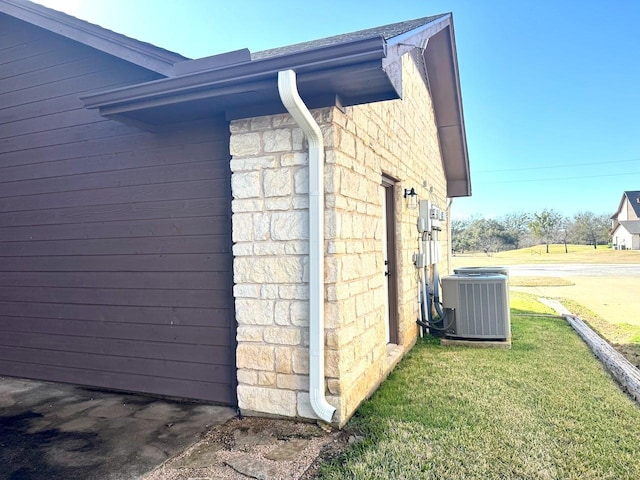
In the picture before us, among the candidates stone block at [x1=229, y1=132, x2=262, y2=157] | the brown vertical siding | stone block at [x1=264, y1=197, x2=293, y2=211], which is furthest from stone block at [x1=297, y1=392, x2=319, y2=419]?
stone block at [x1=229, y1=132, x2=262, y2=157]

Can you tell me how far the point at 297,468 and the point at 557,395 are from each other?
2599mm

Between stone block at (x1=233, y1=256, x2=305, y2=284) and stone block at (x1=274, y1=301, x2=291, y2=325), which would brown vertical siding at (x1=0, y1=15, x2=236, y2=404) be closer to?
stone block at (x1=233, y1=256, x2=305, y2=284)

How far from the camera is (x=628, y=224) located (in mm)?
45219

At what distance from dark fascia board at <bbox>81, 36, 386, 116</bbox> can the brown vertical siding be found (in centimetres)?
54

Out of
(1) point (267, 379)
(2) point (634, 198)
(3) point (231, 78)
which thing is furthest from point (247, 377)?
(2) point (634, 198)

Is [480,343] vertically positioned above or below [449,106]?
below

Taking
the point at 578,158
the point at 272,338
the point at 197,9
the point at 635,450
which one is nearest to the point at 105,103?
the point at 272,338

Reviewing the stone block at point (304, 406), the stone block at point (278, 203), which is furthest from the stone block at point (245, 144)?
the stone block at point (304, 406)

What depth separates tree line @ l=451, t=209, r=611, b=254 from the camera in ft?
173

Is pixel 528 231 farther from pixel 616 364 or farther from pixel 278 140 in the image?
pixel 278 140

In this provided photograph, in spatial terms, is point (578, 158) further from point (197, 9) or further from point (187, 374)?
point (187, 374)

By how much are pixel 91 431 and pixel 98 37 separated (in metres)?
3.35

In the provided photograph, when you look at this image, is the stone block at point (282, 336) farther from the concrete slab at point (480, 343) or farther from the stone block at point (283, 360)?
the concrete slab at point (480, 343)

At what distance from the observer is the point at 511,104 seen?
3644 centimetres
